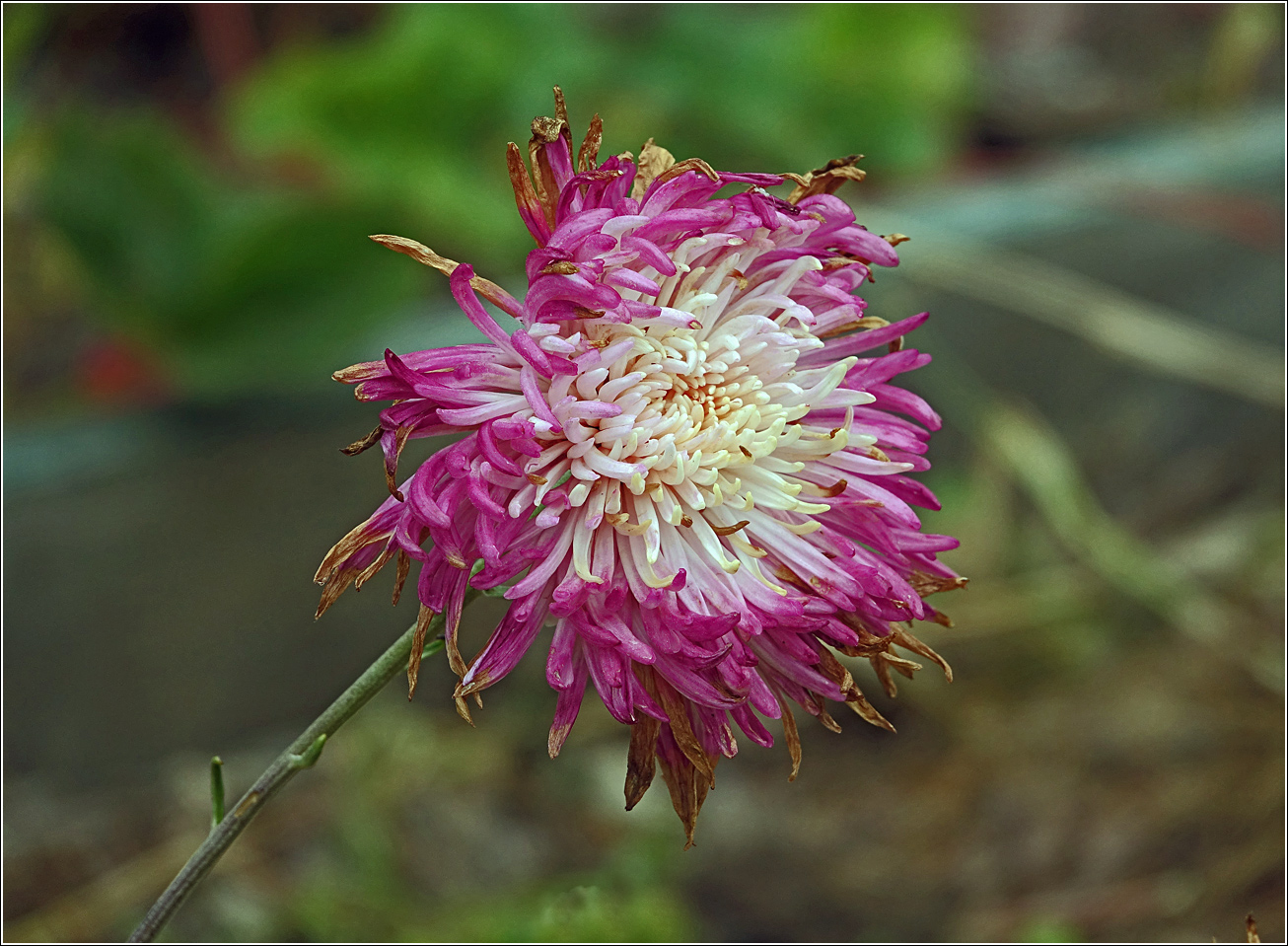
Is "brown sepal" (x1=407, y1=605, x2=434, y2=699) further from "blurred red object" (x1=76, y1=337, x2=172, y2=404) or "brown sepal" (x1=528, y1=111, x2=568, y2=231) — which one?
"blurred red object" (x1=76, y1=337, x2=172, y2=404)

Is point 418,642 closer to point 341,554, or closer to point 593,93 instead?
point 341,554

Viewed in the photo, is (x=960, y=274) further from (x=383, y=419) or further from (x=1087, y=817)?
(x=383, y=419)

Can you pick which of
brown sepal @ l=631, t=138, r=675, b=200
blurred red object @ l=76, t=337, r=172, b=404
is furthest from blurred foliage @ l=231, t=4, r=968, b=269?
brown sepal @ l=631, t=138, r=675, b=200

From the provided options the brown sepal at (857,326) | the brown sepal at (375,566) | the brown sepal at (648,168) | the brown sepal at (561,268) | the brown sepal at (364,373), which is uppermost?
the brown sepal at (648,168)

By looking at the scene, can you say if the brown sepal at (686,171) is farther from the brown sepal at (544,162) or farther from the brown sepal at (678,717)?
the brown sepal at (678,717)

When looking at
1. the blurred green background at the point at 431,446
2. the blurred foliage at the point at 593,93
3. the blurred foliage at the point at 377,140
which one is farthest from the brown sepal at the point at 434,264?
the blurred foliage at the point at 593,93

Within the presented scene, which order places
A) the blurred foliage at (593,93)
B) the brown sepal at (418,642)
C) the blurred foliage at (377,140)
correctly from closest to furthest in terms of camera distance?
the brown sepal at (418,642) < the blurred foliage at (377,140) < the blurred foliage at (593,93)

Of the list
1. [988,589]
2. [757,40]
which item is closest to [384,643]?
[988,589]
